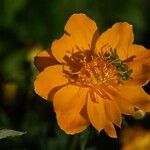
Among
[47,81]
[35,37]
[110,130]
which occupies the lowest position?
[35,37]

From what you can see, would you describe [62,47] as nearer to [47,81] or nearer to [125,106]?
[47,81]

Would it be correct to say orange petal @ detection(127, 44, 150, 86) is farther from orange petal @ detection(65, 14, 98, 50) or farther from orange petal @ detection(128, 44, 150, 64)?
orange petal @ detection(65, 14, 98, 50)

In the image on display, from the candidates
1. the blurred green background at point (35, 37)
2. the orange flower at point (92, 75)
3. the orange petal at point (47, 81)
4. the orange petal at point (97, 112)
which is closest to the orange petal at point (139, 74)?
the orange flower at point (92, 75)

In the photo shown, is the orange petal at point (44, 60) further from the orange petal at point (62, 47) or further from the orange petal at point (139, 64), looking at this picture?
the orange petal at point (139, 64)

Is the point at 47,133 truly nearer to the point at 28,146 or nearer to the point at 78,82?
the point at 28,146

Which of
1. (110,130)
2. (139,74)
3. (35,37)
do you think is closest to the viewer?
(110,130)

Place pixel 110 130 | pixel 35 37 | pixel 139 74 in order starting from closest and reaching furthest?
pixel 110 130, pixel 139 74, pixel 35 37

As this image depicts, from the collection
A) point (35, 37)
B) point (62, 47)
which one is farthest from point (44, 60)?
point (35, 37)

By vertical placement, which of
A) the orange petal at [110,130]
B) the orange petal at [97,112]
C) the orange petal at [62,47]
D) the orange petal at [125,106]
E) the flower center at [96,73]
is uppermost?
the orange petal at [62,47]
